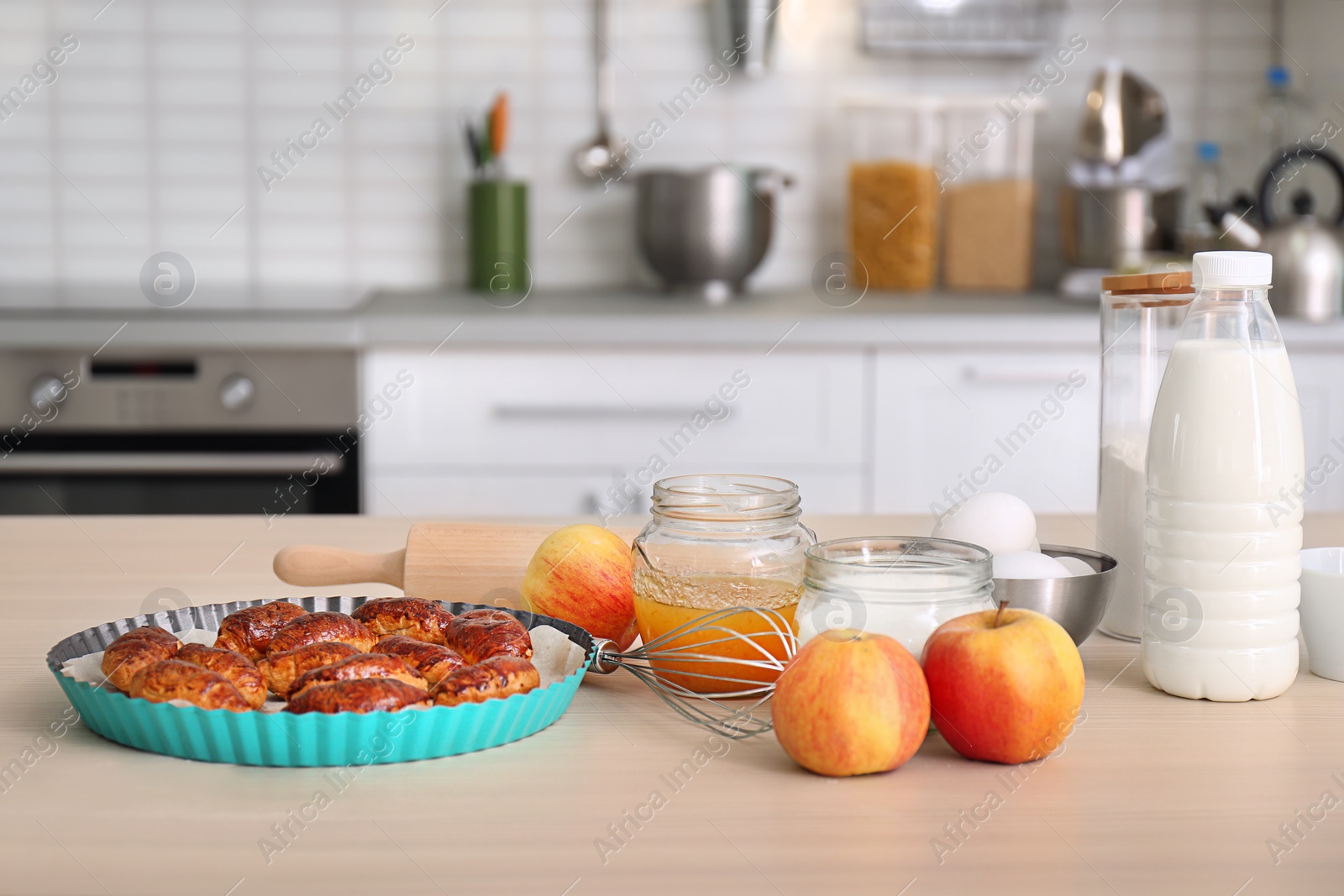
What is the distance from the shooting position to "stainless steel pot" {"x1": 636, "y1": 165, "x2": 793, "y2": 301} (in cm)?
225

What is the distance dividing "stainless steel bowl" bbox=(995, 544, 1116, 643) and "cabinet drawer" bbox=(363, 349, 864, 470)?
127 centimetres

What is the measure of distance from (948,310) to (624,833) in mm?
1677

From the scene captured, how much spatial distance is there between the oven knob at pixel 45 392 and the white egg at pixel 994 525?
5.16 feet

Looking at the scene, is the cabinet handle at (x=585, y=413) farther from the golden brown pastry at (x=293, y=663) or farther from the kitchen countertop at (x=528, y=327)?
the golden brown pastry at (x=293, y=663)

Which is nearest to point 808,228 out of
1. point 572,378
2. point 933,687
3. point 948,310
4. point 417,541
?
point 948,310

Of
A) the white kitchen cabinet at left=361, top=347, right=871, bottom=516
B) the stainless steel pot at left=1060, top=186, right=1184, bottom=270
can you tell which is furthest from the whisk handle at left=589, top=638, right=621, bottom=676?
the stainless steel pot at left=1060, top=186, right=1184, bottom=270

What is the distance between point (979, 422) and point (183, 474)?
4.10 ft

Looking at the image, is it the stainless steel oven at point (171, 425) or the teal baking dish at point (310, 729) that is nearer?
the teal baking dish at point (310, 729)

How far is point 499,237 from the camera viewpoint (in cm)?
241

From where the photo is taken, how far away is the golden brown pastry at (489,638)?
0.65 metres

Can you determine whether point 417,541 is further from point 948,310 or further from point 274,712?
point 948,310

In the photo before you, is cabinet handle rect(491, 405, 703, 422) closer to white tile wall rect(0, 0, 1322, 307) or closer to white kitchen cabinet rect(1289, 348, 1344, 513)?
white tile wall rect(0, 0, 1322, 307)

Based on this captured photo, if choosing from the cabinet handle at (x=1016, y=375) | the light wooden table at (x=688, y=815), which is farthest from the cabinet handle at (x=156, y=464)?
the light wooden table at (x=688, y=815)

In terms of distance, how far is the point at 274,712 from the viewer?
0.57 m
